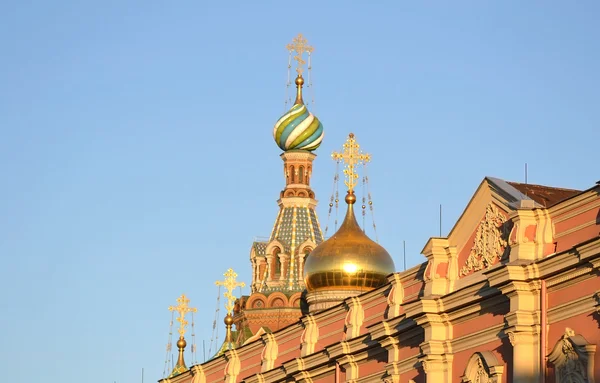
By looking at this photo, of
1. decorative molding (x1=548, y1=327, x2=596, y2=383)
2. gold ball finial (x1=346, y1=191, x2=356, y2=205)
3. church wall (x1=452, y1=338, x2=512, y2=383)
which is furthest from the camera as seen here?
gold ball finial (x1=346, y1=191, x2=356, y2=205)

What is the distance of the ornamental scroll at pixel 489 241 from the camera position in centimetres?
3500

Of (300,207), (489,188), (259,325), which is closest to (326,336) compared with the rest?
(489,188)

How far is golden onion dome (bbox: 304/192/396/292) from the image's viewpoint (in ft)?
181

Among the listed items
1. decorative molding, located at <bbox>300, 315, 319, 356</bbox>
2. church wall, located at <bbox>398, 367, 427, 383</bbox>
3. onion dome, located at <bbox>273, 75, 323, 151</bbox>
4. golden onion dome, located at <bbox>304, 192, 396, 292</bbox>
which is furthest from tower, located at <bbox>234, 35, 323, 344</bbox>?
church wall, located at <bbox>398, 367, 427, 383</bbox>

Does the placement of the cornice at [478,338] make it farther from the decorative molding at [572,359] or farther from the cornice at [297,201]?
the cornice at [297,201]

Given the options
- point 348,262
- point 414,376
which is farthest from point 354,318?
point 348,262

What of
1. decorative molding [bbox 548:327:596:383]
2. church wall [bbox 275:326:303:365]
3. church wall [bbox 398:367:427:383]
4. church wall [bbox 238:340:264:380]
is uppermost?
church wall [bbox 238:340:264:380]

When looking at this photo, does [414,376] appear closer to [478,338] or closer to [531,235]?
[478,338]

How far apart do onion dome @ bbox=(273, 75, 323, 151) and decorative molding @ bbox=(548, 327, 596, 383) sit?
155 ft

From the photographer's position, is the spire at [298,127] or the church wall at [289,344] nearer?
the church wall at [289,344]

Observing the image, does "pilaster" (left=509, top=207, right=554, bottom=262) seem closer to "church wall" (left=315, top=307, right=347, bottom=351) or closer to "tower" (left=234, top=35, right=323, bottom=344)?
"church wall" (left=315, top=307, right=347, bottom=351)

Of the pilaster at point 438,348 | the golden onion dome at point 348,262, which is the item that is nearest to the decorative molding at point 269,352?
the golden onion dome at point 348,262

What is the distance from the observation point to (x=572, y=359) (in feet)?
106

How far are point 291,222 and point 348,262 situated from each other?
2410cm
